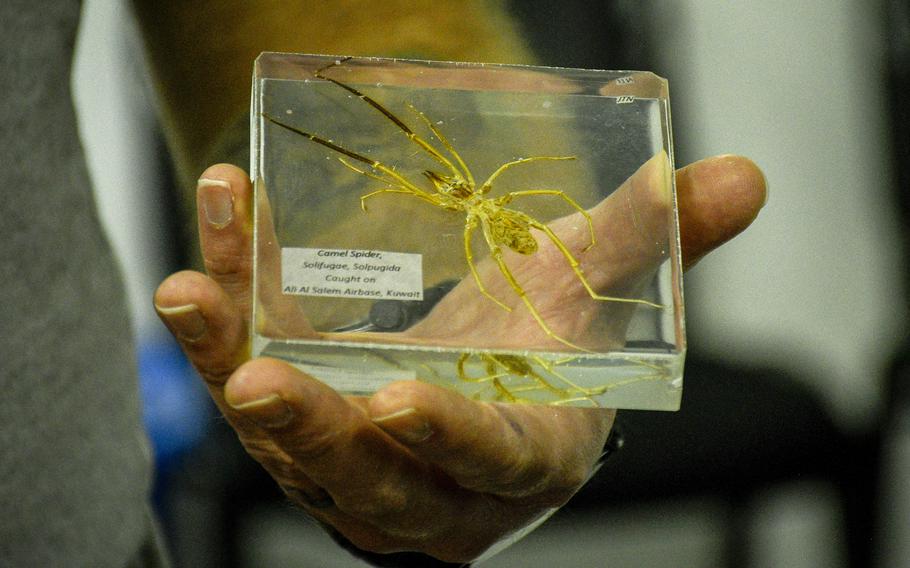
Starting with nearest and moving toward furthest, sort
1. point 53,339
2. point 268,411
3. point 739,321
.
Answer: point 268,411, point 53,339, point 739,321

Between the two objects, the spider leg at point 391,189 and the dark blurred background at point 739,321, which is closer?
the spider leg at point 391,189

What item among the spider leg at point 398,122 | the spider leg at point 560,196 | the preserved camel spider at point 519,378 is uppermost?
the spider leg at point 398,122

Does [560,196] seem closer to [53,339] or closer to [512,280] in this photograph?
[512,280]

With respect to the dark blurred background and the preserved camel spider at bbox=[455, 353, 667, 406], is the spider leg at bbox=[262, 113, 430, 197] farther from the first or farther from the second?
the dark blurred background

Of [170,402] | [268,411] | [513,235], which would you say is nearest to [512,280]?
[513,235]

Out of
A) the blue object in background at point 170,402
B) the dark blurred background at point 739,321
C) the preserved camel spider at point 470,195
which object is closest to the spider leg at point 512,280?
the preserved camel spider at point 470,195

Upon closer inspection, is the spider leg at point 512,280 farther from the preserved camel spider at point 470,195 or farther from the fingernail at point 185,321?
the fingernail at point 185,321
